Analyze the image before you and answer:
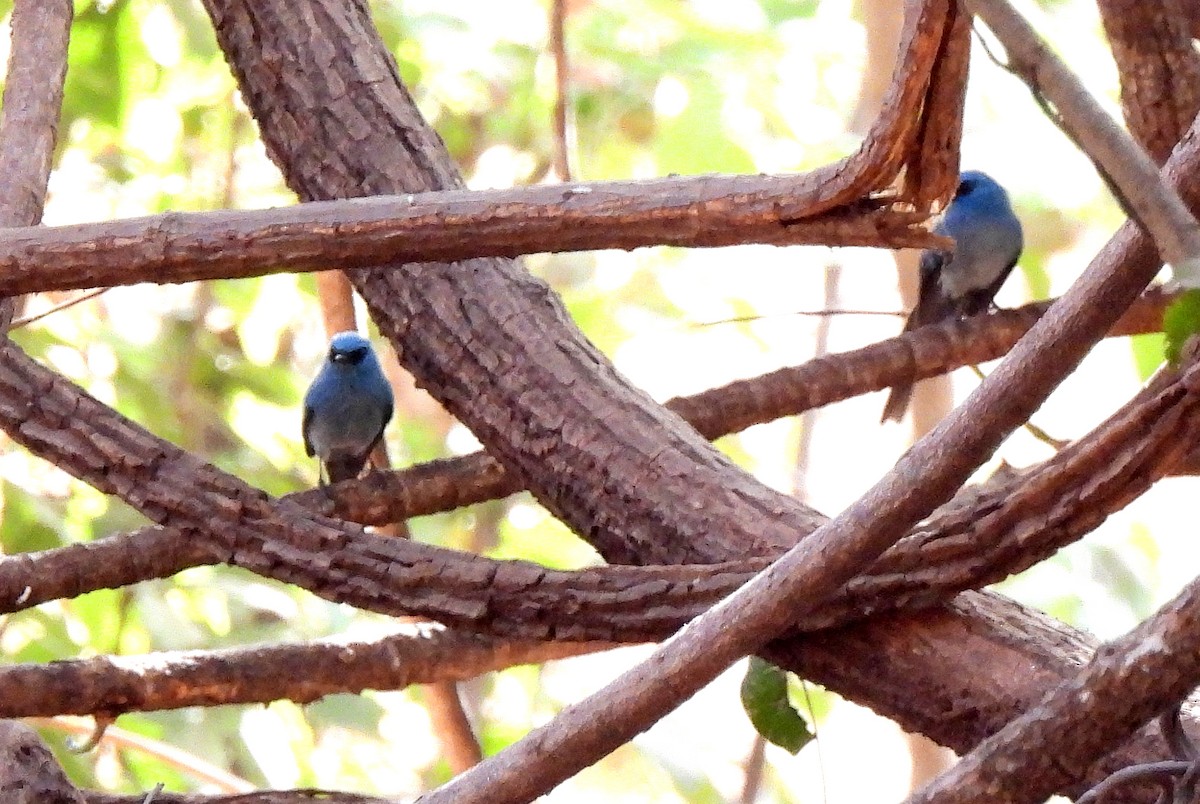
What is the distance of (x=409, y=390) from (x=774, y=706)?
3927mm

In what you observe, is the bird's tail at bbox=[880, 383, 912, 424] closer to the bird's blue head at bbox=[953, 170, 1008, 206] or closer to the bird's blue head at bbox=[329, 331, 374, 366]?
the bird's blue head at bbox=[953, 170, 1008, 206]

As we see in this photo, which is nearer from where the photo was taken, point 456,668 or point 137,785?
point 456,668

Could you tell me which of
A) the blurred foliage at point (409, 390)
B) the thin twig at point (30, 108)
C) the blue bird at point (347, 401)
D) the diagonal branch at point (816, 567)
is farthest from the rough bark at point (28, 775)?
the blue bird at point (347, 401)

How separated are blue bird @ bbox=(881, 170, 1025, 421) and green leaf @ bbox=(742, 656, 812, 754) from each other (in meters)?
1.97

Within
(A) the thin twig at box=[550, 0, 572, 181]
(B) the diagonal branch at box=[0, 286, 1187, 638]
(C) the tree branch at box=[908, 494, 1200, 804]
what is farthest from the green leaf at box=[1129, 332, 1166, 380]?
(C) the tree branch at box=[908, 494, 1200, 804]

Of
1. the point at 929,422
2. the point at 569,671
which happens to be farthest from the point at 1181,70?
the point at 569,671

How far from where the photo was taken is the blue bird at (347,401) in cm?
454

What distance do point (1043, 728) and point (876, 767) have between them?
5301mm

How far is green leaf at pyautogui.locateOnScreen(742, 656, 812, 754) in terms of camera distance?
268 cm

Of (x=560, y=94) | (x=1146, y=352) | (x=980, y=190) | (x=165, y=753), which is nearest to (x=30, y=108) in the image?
(x=560, y=94)

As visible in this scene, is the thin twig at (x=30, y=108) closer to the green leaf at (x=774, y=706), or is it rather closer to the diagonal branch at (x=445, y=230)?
the diagonal branch at (x=445, y=230)

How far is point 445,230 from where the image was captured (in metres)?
2.21

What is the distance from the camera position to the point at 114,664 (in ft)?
9.27

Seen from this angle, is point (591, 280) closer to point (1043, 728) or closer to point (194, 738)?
point (194, 738)
